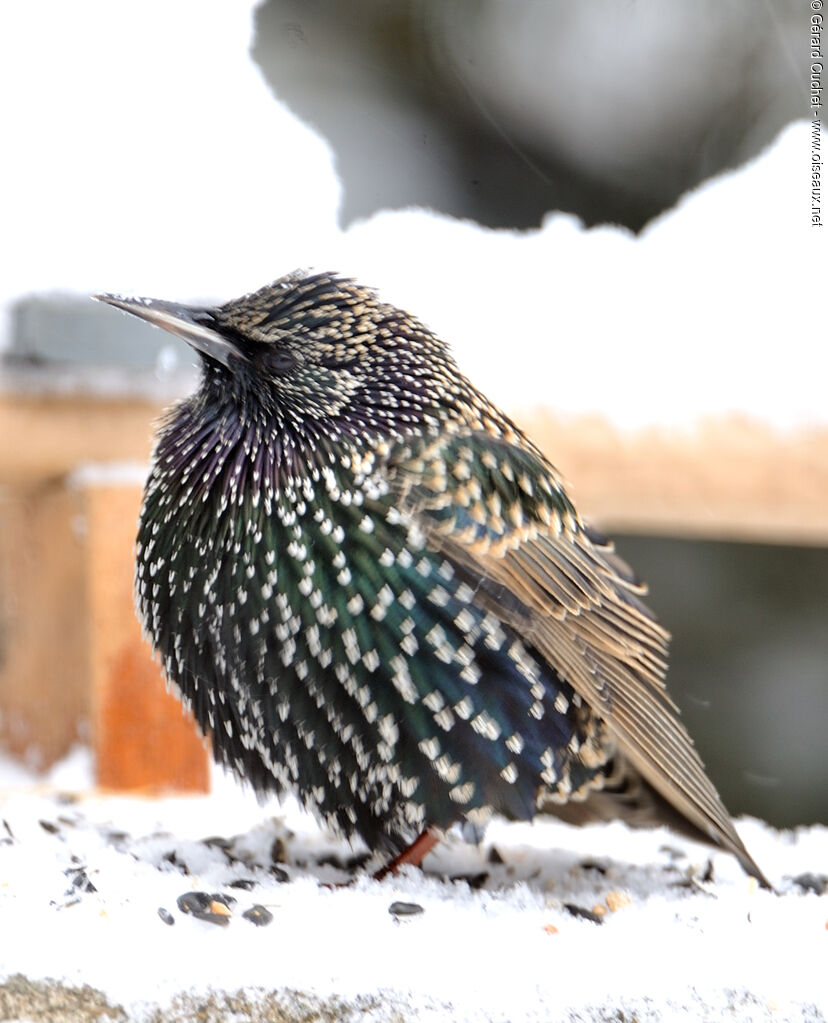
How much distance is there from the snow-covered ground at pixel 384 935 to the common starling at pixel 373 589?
0.13m

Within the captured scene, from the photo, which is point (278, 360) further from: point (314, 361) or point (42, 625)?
point (42, 625)

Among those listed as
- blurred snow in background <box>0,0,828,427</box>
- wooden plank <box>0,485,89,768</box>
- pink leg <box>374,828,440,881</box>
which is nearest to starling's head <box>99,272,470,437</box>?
blurred snow in background <box>0,0,828,427</box>

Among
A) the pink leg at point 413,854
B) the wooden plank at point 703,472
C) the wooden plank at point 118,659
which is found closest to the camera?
the pink leg at point 413,854

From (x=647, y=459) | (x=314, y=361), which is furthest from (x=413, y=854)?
(x=647, y=459)

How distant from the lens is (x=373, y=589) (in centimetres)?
154

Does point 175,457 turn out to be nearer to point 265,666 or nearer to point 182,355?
point 265,666

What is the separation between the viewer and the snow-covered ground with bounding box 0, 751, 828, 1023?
4.09ft

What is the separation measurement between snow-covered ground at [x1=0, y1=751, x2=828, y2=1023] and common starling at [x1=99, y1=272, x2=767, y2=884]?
0.13 metres

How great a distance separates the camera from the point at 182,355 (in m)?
2.32

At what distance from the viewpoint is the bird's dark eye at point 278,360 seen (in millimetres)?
1651

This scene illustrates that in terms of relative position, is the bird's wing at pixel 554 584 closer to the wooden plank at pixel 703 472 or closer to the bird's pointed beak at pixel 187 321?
the bird's pointed beak at pixel 187 321

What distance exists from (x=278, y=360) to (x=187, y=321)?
0.43 feet

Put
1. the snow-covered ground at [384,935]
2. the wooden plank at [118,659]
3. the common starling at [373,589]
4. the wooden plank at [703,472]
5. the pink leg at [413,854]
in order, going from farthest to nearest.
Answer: the wooden plank at [118,659]
the wooden plank at [703,472]
the pink leg at [413,854]
the common starling at [373,589]
the snow-covered ground at [384,935]

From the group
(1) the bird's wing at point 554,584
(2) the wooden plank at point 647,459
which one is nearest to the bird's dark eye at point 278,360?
(1) the bird's wing at point 554,584
